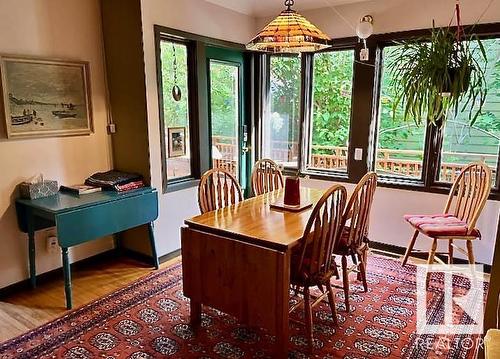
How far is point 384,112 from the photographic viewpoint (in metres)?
3.66

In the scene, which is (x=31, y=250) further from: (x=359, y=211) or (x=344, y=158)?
(x=344, y=158)

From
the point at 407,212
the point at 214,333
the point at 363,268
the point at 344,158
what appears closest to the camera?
the point at 214,333

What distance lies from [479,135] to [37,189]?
3.58 m

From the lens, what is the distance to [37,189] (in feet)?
9.38

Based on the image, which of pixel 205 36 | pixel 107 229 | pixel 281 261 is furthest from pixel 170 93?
pixel 281 261

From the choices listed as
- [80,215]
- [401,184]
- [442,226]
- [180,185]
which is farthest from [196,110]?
[442,226]

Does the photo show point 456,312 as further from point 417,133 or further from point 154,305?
point 154,305

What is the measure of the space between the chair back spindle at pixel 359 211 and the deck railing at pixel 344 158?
1.23 metres

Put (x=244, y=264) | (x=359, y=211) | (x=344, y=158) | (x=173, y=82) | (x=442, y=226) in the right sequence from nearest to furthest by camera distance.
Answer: (x=244, y=264), (x=359, y=211), (x=442, y=226), (x=173, y=82), (x=344, y=158)

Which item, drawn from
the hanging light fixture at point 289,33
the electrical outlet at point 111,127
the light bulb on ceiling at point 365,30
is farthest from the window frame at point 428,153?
the electrical outlet at point 111,127

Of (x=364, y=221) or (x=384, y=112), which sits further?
(x=384, y=112)

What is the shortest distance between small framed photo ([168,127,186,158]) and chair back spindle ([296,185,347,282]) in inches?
70.7

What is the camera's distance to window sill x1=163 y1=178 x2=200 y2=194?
11.4 ft

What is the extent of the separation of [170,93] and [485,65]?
266cm
